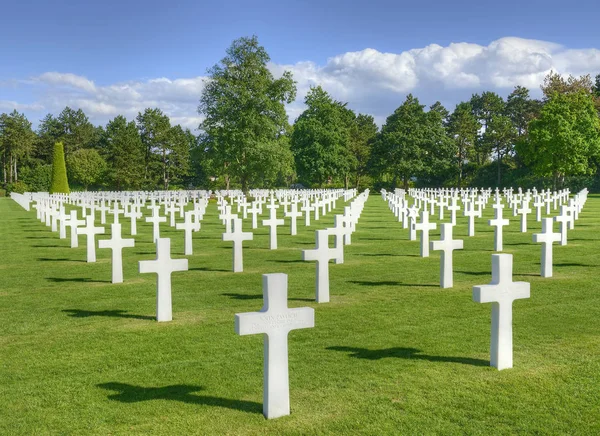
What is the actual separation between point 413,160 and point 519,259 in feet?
209

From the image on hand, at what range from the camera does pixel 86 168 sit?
86188mm

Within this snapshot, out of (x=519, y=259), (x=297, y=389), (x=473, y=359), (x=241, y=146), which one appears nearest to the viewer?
(x=297, y=389)

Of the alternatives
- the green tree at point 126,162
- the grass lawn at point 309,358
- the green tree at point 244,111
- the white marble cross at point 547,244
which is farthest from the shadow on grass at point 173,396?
the green tree at point 126,162

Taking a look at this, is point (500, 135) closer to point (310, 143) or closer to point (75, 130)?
point (310, 143)

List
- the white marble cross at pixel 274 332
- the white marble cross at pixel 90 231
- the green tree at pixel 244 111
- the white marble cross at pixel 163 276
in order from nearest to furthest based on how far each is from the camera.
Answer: the white marble cross at pixel 274 332 → the white marble cross at pixel 163 276 → the white marble cross at pixel 90 231 → the green tree at pixel 244 111

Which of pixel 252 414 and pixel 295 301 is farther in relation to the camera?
pixel 295 301

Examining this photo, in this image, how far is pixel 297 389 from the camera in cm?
524

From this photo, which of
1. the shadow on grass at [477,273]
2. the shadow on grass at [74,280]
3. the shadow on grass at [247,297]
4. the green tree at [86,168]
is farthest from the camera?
the green tree at [86,168]

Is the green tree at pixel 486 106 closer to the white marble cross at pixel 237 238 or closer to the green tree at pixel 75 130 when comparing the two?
the green tree at pixel 75 130

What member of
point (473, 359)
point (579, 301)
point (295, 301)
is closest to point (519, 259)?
point (579, 301)

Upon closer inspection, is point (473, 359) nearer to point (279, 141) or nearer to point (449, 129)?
point (279, 141)

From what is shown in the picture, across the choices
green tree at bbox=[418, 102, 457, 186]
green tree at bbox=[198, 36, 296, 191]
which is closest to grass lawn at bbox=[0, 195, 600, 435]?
green tree at bbox=[198, 36, 296, 191]

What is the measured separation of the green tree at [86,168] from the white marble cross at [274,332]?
85.0 metres

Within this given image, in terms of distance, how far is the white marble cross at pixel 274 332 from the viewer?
4.59 meters
